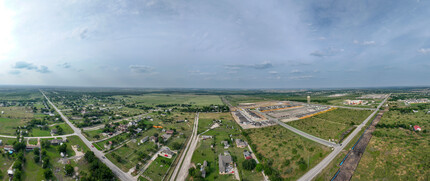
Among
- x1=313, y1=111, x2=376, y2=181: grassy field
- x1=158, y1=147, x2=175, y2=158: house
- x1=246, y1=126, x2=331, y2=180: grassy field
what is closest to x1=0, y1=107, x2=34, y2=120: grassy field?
x1=158, y1=147, x2=175, y2=158: house

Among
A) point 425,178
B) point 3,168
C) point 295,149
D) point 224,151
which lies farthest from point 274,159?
point 3,168

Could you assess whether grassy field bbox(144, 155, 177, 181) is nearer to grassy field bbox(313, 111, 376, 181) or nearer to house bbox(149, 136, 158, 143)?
house bbox(149, 136, 158, 143)

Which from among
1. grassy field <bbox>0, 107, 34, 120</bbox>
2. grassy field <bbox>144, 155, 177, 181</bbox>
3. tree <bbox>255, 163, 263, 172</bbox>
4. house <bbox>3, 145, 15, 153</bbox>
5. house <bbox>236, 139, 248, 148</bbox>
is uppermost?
grassy field <bbox>0, 107, 34, 120</bbox>

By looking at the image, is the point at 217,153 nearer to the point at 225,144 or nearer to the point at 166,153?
the point at 225,144

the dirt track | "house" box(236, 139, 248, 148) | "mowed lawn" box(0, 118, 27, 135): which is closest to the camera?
the dirt track

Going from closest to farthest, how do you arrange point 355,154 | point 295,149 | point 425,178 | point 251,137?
point 425,178
point 355,154
point 295,149
point 251,137

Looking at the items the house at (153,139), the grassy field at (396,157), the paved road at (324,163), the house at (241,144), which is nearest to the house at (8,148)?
the house at (153,139)

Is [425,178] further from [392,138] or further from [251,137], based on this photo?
[251,137]

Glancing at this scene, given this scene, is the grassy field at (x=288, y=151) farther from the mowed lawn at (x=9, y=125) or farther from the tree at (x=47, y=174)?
the mowed lawn at (x=9, y=125)
